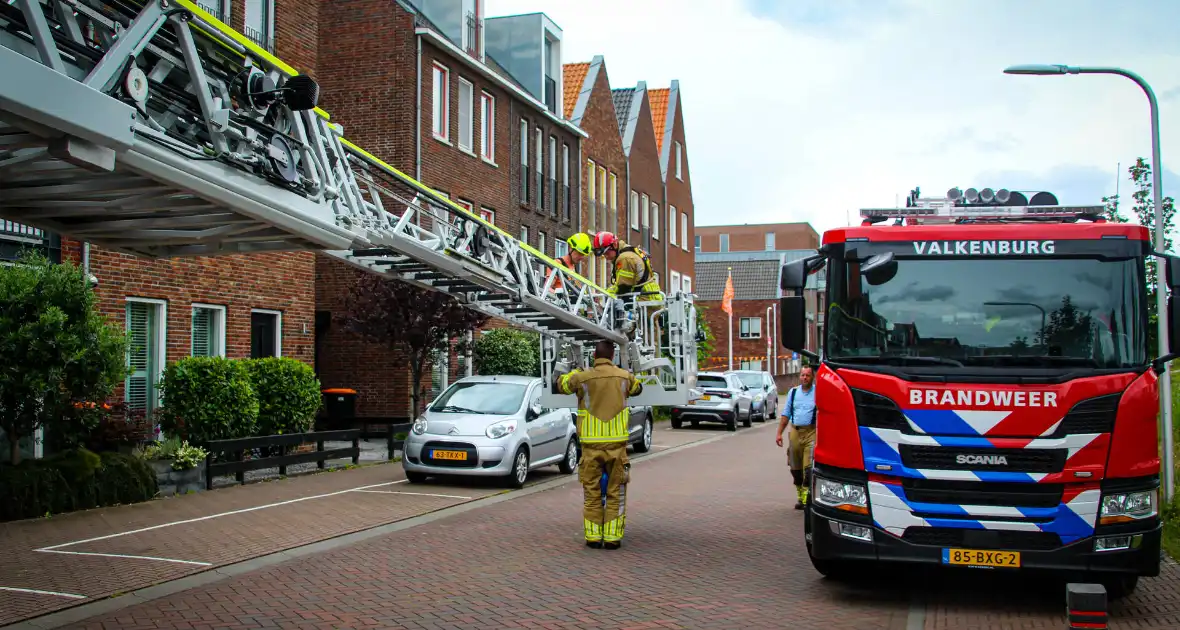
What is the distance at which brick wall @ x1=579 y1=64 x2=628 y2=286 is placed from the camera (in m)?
35.4

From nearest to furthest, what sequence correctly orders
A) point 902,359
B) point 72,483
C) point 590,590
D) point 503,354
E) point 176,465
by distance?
point 902,359, point 590,590, point 72,483, point 176,465, point 503,354

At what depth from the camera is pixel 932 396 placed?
23.8ft

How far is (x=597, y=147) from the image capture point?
36.3 meters

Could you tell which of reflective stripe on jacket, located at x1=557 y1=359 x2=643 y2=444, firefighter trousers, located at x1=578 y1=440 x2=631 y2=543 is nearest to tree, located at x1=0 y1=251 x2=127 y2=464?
reflective stripe on jacket, located at x1=557 y1=359 x2=643 y2=444

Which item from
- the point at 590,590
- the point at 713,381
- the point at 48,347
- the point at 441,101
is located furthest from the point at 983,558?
the point at 713,381

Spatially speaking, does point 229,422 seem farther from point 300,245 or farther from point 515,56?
point 515,56

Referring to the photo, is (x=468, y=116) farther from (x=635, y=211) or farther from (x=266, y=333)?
(x=635, y=211)

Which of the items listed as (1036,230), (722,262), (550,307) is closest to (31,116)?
(1036,230)

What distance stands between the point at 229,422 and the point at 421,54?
1167 cm

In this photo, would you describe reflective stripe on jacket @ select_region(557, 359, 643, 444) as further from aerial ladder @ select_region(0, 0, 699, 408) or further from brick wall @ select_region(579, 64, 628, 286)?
brick wall @ select_region(579, 64, 628, 286)

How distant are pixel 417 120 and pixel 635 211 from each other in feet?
56.7

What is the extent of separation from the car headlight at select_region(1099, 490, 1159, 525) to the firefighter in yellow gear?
4106 mm

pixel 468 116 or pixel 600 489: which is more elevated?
pixel 468 116

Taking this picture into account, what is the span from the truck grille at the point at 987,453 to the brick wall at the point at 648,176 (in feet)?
105
